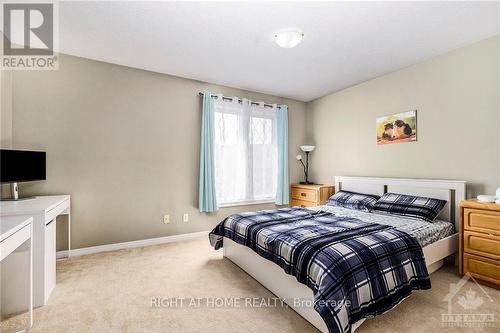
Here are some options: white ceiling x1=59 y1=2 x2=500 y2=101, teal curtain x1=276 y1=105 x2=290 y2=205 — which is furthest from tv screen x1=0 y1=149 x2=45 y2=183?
teal curtain x1=276 y1=105 x2=290 y2=205

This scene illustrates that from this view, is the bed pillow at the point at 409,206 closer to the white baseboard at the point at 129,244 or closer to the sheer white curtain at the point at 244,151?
the sheer white curtain at the point at 244,151

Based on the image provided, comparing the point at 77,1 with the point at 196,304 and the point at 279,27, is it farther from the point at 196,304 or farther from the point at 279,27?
the point at 196,304

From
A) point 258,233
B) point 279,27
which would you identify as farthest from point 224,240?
point 279,27

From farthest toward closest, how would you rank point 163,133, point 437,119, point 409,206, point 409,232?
point 163,133
point 437,119
point 409,206
point 409,232

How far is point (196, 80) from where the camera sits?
378 cm

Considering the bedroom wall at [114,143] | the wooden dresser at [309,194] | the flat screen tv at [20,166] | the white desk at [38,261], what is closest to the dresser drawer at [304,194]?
the wooden dresser at [309,194]

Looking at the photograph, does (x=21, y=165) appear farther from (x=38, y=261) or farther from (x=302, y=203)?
(x=302, y=203)

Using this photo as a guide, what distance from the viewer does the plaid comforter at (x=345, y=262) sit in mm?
1500

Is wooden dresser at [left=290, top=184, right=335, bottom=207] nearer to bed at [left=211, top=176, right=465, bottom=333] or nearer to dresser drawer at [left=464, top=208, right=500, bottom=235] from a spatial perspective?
bed at [left=211, top=176, right=465, bottom=333]

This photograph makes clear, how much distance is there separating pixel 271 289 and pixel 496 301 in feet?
6.40

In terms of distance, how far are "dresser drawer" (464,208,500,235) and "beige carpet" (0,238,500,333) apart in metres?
0.56

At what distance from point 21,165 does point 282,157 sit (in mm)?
3715

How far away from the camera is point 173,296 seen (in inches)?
82.4

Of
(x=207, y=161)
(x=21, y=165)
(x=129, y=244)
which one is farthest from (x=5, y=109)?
(x=207, y=161)
